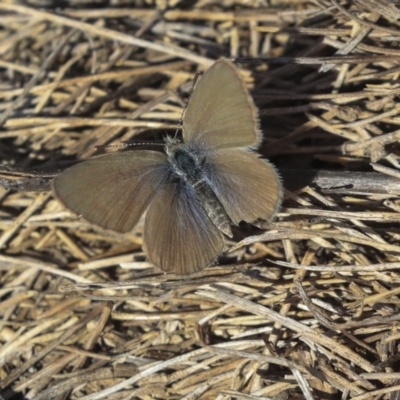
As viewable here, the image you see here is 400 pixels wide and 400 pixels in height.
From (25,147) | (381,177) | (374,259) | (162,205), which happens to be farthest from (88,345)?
(381,177)

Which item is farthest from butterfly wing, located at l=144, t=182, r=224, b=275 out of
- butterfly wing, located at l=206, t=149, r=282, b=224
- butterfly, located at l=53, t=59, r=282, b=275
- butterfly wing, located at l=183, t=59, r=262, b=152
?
butterfly wing, located at l=183, t=59, r=262, b=152

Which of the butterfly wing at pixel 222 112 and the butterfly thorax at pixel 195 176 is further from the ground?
the butterfly wing at pixel 222 112

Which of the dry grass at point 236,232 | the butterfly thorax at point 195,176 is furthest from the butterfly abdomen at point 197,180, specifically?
the dry grass at point 236,232

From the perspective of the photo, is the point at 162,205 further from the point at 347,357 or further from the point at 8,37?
the point at 8,37

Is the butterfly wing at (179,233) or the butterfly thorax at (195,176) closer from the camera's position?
the butterfly wing at (179,233)

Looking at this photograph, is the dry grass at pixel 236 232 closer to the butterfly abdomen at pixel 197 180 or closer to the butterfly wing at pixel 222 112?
the butterfly abdomen at pixel 197 180

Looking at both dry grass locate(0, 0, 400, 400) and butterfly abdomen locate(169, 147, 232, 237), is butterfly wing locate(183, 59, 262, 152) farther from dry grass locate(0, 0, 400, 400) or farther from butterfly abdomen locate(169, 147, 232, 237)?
dry grass locate(0, 0, 400, 400)
